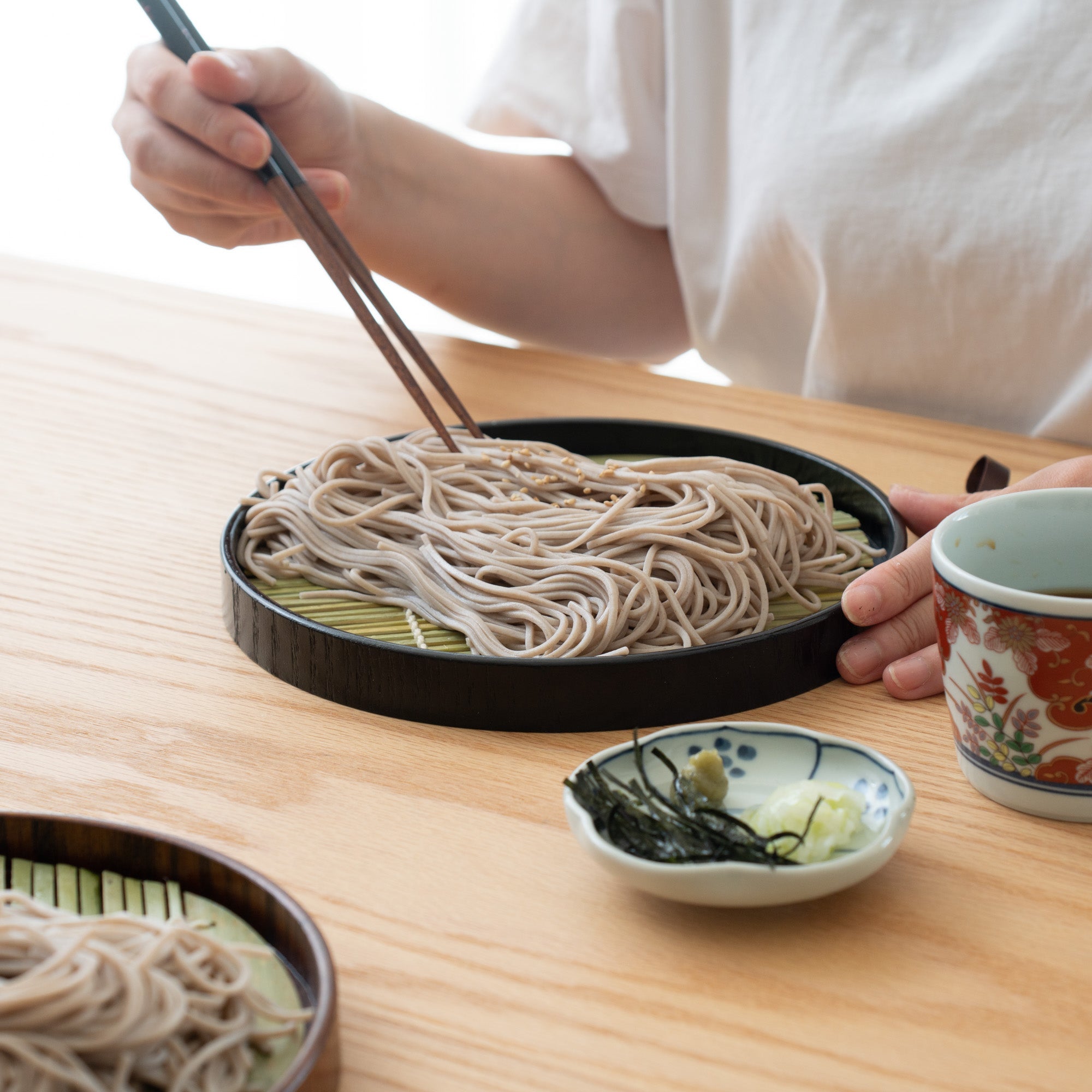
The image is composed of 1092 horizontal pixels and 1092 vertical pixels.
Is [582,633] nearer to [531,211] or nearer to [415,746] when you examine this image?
[415,746]

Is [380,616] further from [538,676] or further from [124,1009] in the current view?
[124,1009]

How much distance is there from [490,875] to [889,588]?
0.40 meters

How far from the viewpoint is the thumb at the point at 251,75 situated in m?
1.21

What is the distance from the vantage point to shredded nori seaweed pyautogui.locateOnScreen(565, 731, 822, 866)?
2.09 feet

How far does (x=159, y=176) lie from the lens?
132cm

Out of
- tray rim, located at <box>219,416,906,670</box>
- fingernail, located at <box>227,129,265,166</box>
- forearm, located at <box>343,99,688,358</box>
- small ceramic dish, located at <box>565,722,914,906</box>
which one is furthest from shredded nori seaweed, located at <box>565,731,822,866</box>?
forearm, located at <box>343,99,688,358</box>

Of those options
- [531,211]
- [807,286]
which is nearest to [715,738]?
[807,286]

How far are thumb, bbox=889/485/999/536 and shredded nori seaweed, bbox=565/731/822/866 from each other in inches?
19.6

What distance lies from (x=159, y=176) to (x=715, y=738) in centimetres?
96

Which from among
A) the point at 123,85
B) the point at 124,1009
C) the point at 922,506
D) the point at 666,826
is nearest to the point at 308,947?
the point at 124,1009

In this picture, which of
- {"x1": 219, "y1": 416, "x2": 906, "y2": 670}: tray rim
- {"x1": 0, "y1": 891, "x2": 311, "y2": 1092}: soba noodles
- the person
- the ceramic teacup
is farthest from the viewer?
the person

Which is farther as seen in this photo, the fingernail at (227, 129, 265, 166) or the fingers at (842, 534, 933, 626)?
the fingernail at (227, 129, 265, 166)

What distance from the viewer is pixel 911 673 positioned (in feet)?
2.95

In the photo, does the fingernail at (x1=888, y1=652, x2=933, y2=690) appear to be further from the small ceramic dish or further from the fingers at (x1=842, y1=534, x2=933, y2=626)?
the small ceramic dish
